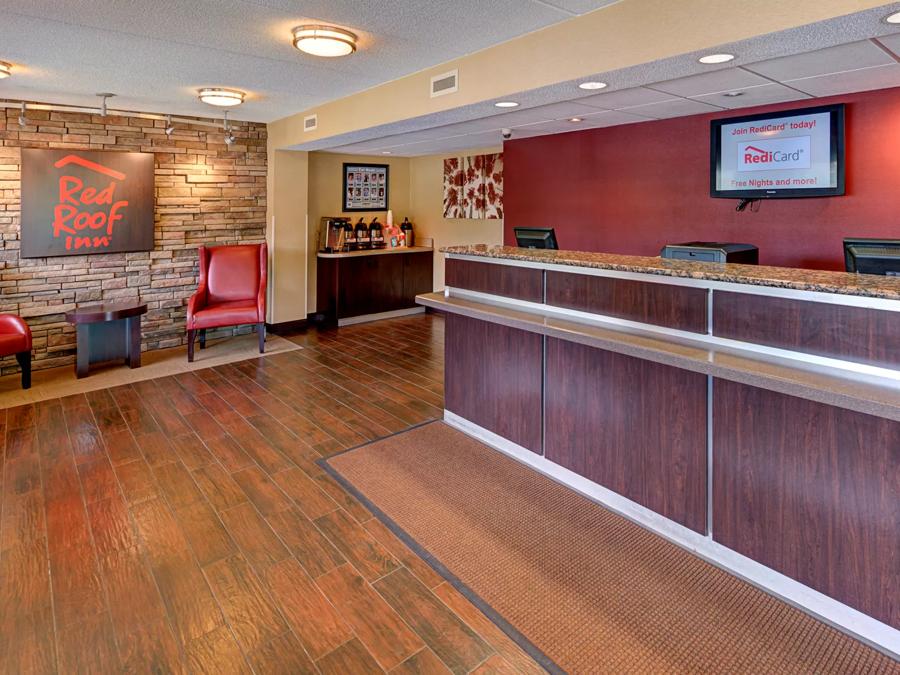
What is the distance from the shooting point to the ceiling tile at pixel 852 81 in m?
3.30

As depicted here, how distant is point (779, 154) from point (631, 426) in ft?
9.31

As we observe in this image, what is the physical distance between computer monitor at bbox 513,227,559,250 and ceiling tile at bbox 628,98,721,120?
132 centimetres

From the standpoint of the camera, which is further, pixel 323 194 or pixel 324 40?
pixel 323 194

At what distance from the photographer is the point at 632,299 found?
2738mm

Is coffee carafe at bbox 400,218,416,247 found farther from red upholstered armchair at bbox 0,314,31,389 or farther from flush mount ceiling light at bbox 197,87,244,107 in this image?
red upholstered armchair at bbox 0,314,31,389

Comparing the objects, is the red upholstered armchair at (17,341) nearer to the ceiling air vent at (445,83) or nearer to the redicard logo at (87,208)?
the redicard logo at (87,208)

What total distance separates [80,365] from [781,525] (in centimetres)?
549

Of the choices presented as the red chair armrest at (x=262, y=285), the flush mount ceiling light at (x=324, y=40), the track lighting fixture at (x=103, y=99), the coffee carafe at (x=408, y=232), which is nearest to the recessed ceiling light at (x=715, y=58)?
the flush mount ceiling light at (x=324, y=40)

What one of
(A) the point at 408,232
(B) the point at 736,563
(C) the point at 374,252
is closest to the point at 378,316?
(C) the point at 374,252

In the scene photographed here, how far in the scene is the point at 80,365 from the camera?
507cm

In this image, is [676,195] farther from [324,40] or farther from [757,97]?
[324,40]

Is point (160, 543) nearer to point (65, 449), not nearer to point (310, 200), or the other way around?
point (65, 449)

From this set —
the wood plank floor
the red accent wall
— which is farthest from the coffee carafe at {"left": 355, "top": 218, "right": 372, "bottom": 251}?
the wood plank floor

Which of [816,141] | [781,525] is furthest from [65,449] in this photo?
[816,141]
